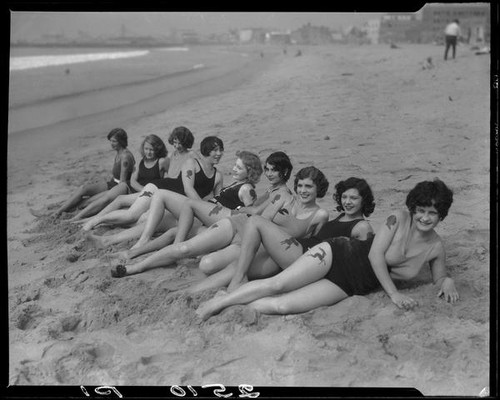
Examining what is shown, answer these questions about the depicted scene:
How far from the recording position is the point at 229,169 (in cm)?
381

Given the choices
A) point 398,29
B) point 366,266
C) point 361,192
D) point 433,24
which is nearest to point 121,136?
point 361,192

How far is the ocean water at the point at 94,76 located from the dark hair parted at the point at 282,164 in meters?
1.18

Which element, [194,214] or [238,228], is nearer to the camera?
[238,228]

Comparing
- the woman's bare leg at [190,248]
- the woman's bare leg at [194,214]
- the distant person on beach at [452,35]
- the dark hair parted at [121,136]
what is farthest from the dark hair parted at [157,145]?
the distant person on beach at [452,35]

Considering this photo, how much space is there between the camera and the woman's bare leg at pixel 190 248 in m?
3.65

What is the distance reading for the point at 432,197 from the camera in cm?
340

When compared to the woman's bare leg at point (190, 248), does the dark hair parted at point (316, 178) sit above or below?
above

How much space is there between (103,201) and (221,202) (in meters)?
0.89

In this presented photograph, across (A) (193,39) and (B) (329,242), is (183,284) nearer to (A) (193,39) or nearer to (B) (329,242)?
(B) (329,242)

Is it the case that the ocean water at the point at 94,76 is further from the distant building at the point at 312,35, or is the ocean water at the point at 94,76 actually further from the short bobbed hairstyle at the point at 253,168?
the short bobbed hairstyle at the point at 253,168

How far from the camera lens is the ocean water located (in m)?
4.26

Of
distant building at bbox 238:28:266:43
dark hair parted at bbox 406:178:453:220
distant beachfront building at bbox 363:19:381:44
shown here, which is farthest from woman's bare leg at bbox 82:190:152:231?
distant beachfront building at bbox 363:19:381:44

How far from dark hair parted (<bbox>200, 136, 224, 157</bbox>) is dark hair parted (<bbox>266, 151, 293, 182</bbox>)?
365 millimetres

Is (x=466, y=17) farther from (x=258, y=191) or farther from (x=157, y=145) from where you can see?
(x=157, y=145)
